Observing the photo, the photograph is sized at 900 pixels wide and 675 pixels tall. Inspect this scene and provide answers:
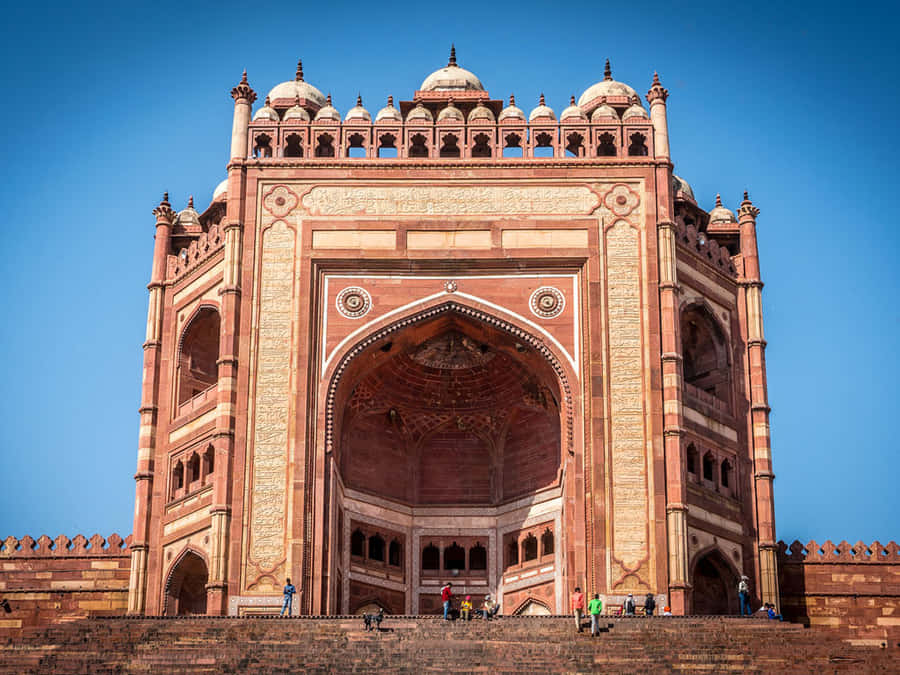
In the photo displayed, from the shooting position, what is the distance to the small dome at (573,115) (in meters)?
38.5

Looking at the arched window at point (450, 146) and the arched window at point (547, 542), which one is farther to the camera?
the arched window at point (450, 146)

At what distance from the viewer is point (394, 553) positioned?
38969 millimetres

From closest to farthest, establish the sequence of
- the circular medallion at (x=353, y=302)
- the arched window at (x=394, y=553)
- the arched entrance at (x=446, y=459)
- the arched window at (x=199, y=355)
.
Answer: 1. the circular medallion at (x=353, y=302)
2. the arched entrance at (x=446, y=459)
3. the arched window at (x=394, y=553)
4. the arched window at (x=199, y=355)

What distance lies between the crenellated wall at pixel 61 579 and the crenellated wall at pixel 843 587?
46.0ft

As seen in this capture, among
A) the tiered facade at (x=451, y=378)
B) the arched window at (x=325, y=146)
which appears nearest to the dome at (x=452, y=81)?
the tiered facade at (x=451, y=378)

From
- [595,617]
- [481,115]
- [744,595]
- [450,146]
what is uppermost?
[481,115]

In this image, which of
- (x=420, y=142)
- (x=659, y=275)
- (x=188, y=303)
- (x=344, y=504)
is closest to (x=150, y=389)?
(x=188, y=303)

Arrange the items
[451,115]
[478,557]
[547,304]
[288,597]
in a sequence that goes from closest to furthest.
Answer: [288,597] < [547,304] < [451,115] < [478,557]

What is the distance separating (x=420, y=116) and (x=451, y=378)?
18.8 ft

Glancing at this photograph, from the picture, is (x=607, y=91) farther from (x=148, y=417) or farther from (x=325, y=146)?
(x=148, y=417)

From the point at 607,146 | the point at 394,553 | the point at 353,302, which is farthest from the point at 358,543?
the point at 607,146

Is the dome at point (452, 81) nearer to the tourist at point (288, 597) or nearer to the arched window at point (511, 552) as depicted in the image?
the arched window at point (511, 552)

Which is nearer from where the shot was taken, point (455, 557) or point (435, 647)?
point (435, 647)

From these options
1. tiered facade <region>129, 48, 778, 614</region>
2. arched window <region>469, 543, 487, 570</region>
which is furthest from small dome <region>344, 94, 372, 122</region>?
arched window <region>469, 543, 487, 570</region>
